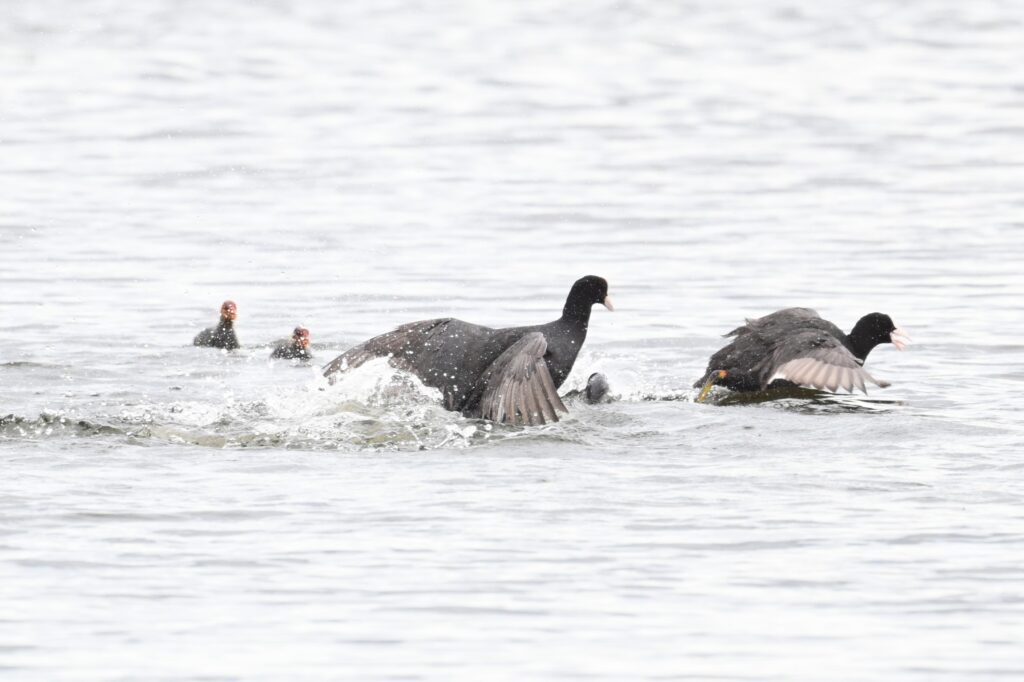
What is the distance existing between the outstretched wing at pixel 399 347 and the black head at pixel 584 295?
2.59ft

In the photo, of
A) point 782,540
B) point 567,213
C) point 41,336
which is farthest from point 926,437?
point 567,213

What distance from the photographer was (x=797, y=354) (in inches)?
449

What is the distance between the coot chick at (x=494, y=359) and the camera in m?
10.0

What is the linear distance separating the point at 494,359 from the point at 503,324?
3898 mm

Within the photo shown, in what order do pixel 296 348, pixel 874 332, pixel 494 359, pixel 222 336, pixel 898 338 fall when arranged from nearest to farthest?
pixel 494 359 < pixel 874 332 < pixel 898 338 < pixel 296 348 < pixel 222 336

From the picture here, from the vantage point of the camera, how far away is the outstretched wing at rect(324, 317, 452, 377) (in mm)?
10914

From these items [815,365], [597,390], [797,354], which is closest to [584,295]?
[597,390]

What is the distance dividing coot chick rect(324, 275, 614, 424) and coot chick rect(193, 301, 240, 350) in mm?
2283

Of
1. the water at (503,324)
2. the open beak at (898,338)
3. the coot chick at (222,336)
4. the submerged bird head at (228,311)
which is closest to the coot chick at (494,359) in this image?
the water at (503,324)

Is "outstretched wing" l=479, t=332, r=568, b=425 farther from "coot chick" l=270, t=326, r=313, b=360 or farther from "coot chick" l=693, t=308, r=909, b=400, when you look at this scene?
"coot chick" l=270, t=326, r=313, b=360

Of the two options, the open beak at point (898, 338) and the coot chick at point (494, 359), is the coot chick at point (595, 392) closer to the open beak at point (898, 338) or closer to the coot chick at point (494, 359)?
the coot chick at point (494, 359)

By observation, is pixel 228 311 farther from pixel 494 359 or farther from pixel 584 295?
pixel 494 359

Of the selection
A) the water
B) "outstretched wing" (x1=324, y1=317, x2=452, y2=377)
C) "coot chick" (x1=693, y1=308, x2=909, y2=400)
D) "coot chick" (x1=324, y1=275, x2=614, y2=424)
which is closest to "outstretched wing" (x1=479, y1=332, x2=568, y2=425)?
"coot chick" (x1=324, y1=275, x2=614, y2=424)

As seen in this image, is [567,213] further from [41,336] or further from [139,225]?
[41,336]
